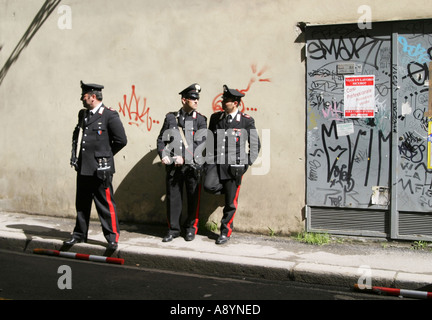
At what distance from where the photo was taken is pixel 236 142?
6871 millimetres

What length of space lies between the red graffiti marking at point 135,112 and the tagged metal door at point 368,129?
2.26 meters

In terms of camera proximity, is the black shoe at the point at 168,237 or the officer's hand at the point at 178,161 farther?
the black shoe at the point at 168,237

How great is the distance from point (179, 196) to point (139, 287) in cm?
193

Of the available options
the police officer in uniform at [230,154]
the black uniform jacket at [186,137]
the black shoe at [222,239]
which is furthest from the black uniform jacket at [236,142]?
the black shoe at [222,239]

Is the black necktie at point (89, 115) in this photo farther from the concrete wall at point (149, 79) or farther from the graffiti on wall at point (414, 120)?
the graffiti on wall at point (414, 120)

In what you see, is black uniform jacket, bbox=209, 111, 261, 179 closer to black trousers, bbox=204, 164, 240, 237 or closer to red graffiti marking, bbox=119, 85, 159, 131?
black trousers, bbox=204, 164, 240, 237

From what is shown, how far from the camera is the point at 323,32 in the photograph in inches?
276

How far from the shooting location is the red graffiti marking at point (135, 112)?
7.94m

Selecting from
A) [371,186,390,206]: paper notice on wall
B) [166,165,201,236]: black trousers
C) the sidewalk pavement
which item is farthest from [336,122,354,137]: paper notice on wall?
[166,165,201,236]: black trousers

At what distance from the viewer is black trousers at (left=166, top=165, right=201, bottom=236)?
7.04 metres

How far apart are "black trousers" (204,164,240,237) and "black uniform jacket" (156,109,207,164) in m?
0.24

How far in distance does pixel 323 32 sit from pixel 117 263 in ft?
12.2

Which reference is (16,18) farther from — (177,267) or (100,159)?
(177,267)
